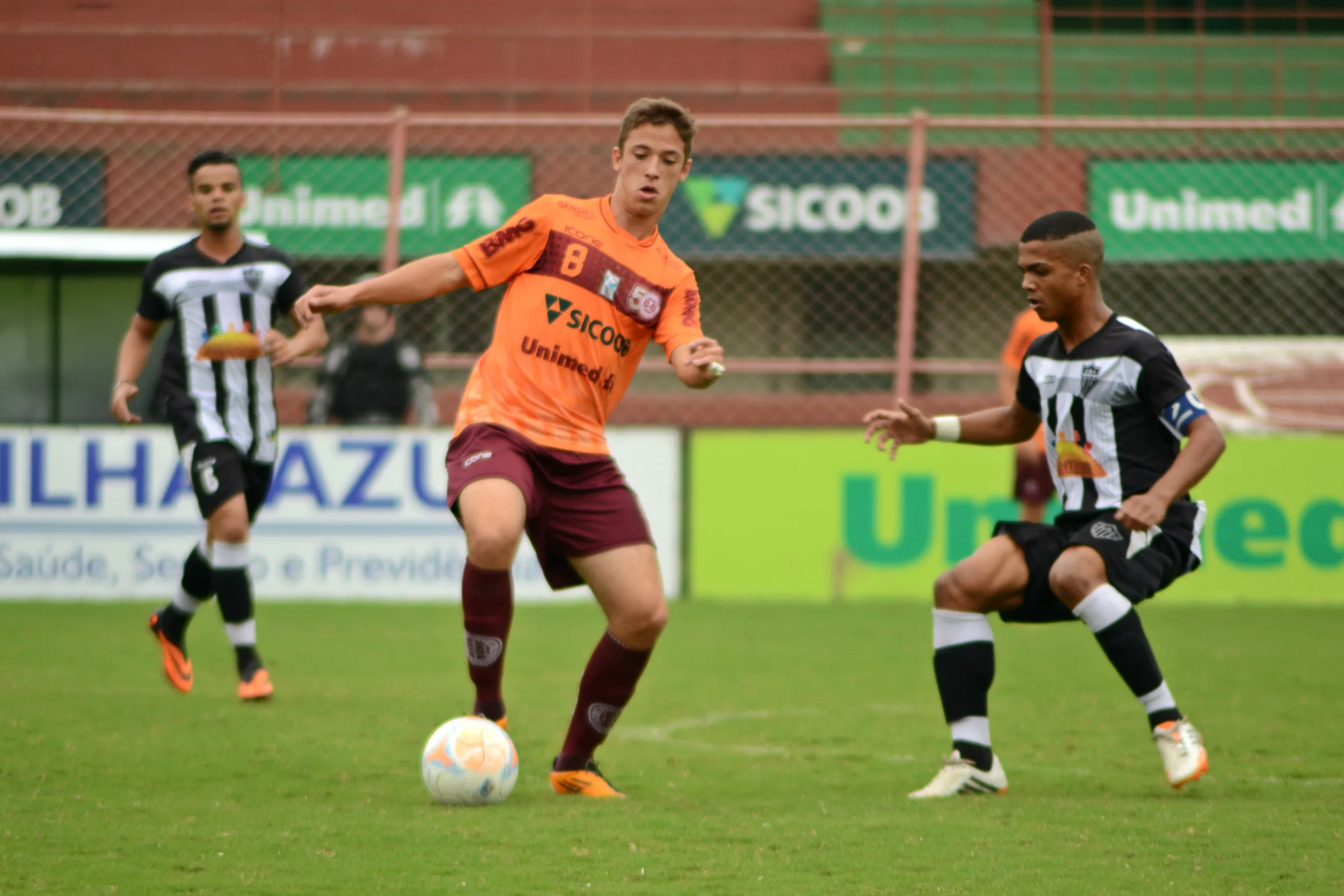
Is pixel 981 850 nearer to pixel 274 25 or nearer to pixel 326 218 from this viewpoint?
pixel 326 218

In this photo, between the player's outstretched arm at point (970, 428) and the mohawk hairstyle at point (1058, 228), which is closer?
the mohawk hairstyle at point (1058, 228)

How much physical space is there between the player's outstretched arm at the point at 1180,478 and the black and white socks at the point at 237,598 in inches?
143

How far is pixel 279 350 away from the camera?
610 centimetres

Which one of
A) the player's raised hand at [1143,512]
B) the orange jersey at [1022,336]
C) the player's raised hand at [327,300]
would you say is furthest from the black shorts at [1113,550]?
the orange jersey at [1022,336]

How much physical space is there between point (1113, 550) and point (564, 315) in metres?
1.76

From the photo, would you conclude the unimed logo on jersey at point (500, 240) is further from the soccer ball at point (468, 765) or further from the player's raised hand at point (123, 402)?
the player's raised hand at point (123, 402)

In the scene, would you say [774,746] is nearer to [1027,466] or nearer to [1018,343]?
[1018,343]

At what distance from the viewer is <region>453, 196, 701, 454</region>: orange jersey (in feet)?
15.4

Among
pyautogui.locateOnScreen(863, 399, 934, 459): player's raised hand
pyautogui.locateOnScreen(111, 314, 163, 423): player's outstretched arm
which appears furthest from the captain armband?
pyautogui.locateOnScreen(111, 314, 163, 423): player's outstretched arm

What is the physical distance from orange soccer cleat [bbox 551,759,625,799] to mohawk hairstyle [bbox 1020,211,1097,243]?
79.0 inches

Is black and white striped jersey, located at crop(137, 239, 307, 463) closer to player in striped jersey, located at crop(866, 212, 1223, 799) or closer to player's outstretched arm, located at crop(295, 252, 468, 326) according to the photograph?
player's outstretched arm, located at crop(295, 252, 468, 326)

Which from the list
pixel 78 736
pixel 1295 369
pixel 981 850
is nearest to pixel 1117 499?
pixel 981 850

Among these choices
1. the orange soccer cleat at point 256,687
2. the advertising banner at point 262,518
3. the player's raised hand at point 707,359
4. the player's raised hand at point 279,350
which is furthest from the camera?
the advertising banner at point 262,518

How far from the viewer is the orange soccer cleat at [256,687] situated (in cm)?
634
